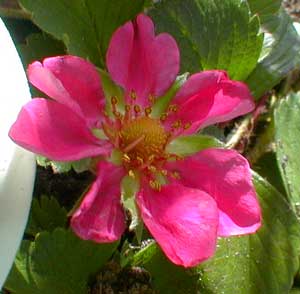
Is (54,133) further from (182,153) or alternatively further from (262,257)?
(262,257)

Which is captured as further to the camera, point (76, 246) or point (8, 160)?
point (76, 246)

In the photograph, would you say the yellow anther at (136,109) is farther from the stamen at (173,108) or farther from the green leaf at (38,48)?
the green leaf at (38,48)

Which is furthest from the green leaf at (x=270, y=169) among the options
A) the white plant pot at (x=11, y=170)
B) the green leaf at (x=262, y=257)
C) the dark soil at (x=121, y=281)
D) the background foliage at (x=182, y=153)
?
the white plant pot at (x=11, y=170)

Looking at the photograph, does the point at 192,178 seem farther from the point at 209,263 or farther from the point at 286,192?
the point at 286,192

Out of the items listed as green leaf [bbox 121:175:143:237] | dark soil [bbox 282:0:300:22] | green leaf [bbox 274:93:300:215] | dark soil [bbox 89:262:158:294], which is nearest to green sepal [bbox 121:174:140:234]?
green leaf [bbox 121:175:143:237]

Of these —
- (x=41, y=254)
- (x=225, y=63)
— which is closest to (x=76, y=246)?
(x=41, y=254)

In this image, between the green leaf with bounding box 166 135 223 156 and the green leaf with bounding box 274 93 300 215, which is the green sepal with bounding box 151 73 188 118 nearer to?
the green leaf with bounding box 166 135 223 156
